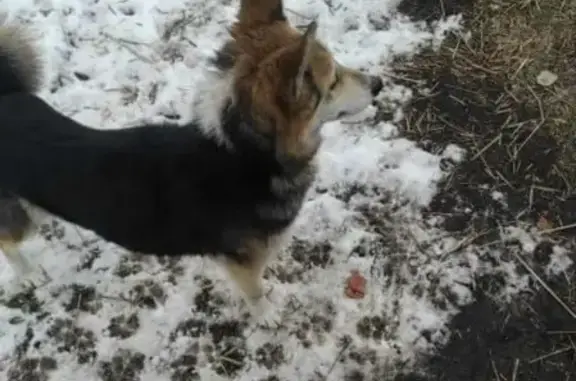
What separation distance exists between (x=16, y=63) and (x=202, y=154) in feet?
2.72

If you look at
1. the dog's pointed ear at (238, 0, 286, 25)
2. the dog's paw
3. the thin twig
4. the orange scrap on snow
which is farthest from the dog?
the thin twig

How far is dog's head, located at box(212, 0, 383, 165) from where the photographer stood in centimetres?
226

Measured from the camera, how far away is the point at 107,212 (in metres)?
2.77

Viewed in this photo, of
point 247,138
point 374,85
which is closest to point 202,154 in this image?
point 247,138

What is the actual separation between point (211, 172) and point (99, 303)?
1257 mm

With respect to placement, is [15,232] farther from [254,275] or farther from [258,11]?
[258,11]

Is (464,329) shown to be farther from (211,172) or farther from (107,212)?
(107,212)

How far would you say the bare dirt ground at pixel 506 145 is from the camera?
10.8ft

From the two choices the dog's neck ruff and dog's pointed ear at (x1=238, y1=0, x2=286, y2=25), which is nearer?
the dog's neck ruff

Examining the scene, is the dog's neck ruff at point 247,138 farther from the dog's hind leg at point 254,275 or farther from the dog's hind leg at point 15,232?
the dog's hind leg at point 15,232

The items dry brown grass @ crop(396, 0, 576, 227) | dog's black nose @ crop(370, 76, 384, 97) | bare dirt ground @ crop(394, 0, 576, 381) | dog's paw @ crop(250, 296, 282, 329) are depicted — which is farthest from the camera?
dry brown grass @ crop(396, 0, 576, 227)

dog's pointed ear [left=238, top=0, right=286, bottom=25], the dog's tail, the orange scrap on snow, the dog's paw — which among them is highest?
dog's pointed ear [left=238, top=0, right=286, bottom=25]

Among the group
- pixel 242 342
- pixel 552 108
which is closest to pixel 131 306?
pixel 242 342

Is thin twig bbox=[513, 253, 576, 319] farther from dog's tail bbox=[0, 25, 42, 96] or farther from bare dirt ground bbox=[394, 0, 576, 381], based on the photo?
dog's tail bbox=[0, 25, 42, 96]
